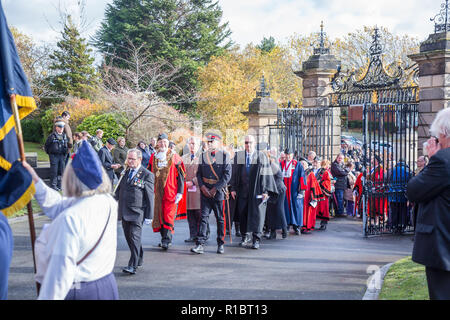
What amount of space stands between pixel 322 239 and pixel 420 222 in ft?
21.1

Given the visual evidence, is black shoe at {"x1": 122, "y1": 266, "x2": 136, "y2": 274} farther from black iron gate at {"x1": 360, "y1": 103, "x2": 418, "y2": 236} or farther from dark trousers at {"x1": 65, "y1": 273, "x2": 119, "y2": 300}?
black iron gate at {"x1": 360, "y1": 103, "x2": 418, "y2": 236}

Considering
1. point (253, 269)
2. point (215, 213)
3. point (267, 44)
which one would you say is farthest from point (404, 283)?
point (267, 44)

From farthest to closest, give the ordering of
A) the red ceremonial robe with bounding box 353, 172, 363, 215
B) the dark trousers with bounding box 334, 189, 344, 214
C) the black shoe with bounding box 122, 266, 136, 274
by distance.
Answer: the dark trousers with bounding box 334, 189, 344, 214 → the red ceremonial robe with bounding box 353, 172, 363, 215 → the black shoe with bounding box 122, 266, 136, 274

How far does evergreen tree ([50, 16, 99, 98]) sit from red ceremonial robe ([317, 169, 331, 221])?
2333cm

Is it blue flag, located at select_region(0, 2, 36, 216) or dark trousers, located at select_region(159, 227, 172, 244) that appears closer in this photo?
blue flag, located at select_region(0, 2, 36, 216)

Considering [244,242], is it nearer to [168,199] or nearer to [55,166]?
[168,199]

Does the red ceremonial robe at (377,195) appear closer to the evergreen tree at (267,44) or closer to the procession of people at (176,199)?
the procession of people at (176,199)

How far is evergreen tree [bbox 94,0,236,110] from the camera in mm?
35031

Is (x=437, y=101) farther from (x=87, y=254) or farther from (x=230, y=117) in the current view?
(x=230, y=117)

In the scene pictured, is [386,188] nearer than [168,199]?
No

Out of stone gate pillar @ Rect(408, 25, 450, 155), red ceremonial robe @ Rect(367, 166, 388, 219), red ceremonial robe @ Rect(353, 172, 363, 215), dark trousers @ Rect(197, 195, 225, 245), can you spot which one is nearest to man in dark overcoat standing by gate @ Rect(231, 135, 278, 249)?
dark trousers @ Rect(197, 195, 225, 245)

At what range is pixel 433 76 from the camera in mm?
11102

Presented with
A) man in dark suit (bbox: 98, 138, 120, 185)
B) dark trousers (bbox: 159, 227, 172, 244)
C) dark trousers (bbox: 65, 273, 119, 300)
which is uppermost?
man in dark suit (bbox: 98, 138, 120, 185)

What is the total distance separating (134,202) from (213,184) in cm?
204
